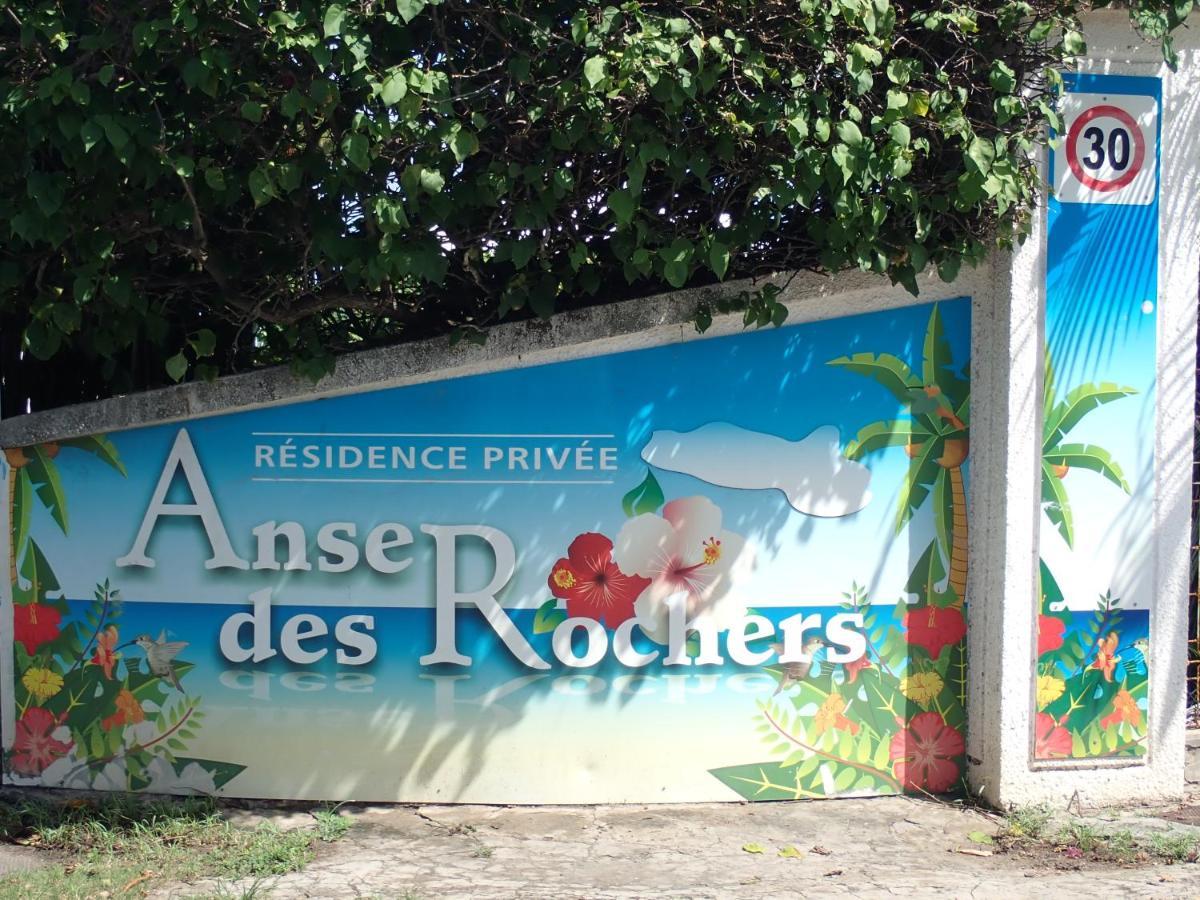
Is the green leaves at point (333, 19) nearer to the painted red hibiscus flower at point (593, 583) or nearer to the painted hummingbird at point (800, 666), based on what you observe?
the painted red hibiscus flower at point (593, 583)

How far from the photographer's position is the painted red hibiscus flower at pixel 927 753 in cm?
504

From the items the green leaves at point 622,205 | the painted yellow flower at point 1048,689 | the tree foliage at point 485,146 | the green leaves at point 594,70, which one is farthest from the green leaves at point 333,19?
the painted yellow flower at point 1048,689

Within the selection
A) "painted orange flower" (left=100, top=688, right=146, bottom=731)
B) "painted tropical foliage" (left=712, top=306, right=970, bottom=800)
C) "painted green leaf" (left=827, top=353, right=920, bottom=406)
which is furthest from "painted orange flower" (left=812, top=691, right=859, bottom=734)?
"painted orange flower" (left=100, top=688, right=146, bottom=731)

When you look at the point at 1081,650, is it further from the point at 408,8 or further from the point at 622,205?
the point at 408,8

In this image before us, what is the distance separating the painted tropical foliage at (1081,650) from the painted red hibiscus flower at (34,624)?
4.26 m

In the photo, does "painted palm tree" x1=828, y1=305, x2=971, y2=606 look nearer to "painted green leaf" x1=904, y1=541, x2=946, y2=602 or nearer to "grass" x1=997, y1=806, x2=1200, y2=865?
"painted green leaf" x1=904, y1=541, x2=946, y2=602

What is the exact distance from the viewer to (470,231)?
4.39 m

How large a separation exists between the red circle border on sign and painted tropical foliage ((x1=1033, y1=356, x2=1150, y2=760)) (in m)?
0.81

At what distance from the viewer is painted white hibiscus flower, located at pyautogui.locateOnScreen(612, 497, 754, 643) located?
4.86 meters

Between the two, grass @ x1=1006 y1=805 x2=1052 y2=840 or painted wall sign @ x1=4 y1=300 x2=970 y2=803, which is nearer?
grass @ x1=1006 y1=805 x2=1052 y2=840

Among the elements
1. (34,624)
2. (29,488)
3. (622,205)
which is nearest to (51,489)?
(29,488)

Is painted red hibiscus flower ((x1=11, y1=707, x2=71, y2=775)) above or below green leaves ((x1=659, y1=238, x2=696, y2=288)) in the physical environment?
below

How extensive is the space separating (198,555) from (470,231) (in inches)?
71.9

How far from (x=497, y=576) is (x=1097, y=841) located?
2666 millimetres
